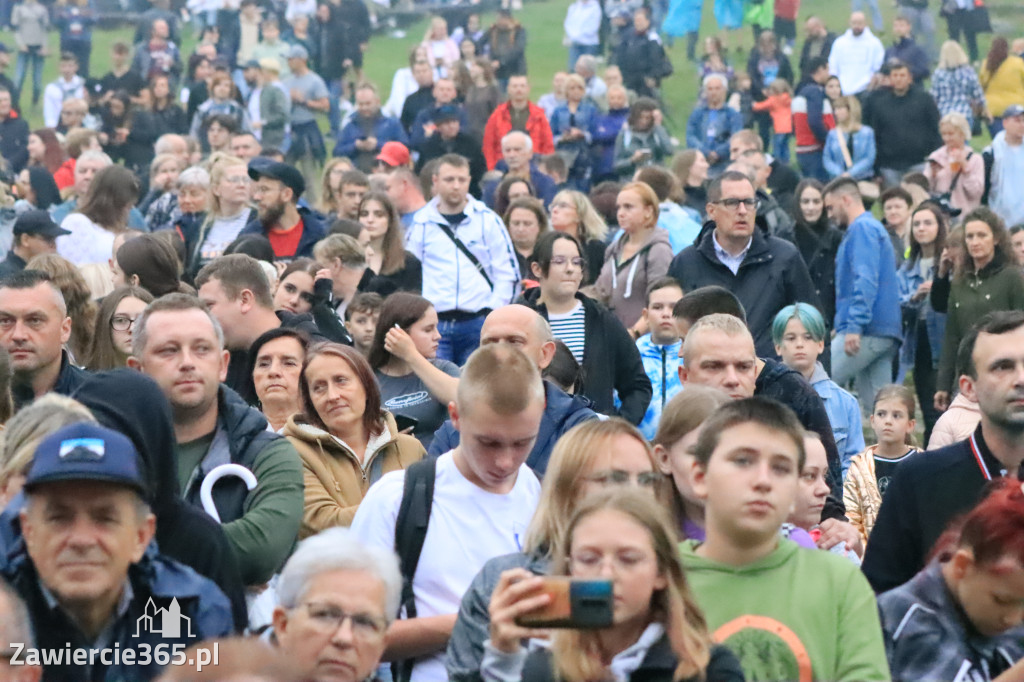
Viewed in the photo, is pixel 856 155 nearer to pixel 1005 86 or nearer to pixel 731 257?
pixel 1005 86

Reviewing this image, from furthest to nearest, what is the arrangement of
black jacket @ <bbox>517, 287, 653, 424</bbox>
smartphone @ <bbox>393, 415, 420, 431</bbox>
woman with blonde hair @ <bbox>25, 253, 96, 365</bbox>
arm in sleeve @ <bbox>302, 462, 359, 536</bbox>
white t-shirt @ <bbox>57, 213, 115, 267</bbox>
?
white t-shirt @ <bbox>57, 213, 115, 267</bbox>, black jacket @ <bbox>517, 287, 653, 424</bbox>, woman with blonde hair @ <bbox>25, 253, 96, 365</bbox>, smartphone @ <bbox>393, 415, 420, 431</bbox>, arm in sleeve @ <bbox>302, 462, 359, 536</bbox>

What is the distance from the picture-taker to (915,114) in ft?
59.8

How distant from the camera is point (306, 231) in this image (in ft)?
37.1

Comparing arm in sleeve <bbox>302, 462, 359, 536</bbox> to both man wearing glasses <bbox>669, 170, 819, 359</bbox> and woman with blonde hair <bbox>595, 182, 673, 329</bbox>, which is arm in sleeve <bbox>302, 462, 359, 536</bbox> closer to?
man wearing glasses <bbox>669, 170, 819, 359</bbox>

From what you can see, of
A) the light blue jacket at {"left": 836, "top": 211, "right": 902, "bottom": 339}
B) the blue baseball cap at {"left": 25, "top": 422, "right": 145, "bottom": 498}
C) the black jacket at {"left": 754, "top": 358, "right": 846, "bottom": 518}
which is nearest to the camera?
the blue baseball cap at {"left": 25, "top": 422, "right": 145, "bottom": 498}

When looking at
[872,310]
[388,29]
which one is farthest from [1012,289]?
[388,29]

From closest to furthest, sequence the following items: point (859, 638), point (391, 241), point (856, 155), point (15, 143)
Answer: point (859, 638) < point (391, 241) < point (856, 155) < point (15, 143)

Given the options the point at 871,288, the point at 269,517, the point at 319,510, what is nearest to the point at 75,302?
the point at 319,510

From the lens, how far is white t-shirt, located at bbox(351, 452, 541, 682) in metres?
4.73

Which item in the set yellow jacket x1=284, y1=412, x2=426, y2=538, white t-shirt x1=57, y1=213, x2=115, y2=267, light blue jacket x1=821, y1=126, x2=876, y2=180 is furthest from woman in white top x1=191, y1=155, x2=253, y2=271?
light blue jacket x1=821, y1=126, x2=876, y2=180

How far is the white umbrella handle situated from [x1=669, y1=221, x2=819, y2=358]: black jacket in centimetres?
494

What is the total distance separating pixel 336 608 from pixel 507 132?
47.8ft

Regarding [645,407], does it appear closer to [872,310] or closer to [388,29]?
[872,310]

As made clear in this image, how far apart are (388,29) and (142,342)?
30848mm
